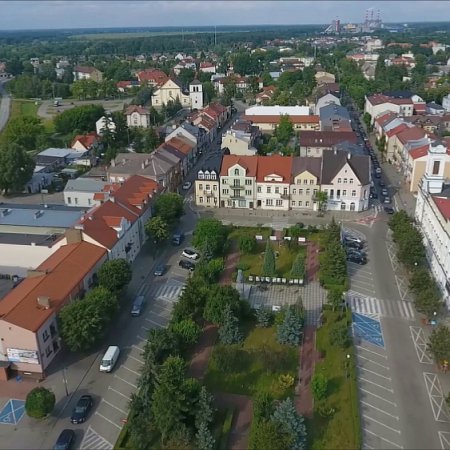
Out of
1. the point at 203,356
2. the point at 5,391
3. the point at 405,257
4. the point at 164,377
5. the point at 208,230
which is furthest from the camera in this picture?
the point at 208,230

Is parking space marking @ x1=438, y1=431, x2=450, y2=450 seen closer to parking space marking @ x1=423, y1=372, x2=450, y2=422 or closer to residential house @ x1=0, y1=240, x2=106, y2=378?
parking space marking @ x1=423, y1=372, x2=450, y2=422

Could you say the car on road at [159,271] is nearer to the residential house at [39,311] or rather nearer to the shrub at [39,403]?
the residential house at [39,311]

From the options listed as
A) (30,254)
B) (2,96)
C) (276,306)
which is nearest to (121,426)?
(276,306)

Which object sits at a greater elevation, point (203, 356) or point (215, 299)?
point (215, 299)

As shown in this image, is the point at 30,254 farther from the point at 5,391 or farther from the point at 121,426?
the point at 121,426

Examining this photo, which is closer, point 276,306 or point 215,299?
point 215,299

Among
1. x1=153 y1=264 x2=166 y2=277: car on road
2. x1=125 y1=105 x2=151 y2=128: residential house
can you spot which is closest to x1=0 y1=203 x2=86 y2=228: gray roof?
x1=153 y1=264 x2=166 y2=277: car on road
